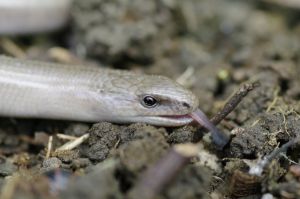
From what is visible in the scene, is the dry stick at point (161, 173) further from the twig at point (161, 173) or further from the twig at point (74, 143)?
the twig at point (74, 143)

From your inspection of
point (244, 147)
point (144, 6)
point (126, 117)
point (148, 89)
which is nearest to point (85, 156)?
point (126, 117)

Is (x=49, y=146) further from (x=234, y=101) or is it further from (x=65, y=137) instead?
(x=234, y=101)

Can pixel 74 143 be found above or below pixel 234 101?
below

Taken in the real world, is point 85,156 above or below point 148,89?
below


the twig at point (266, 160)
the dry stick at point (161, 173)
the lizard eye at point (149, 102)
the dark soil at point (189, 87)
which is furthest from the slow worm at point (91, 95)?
the dry stick at point (161, 173)

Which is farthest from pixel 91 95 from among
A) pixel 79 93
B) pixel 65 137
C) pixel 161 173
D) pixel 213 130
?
pixel 161 173

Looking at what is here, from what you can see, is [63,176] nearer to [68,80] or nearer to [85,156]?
[85,156]
